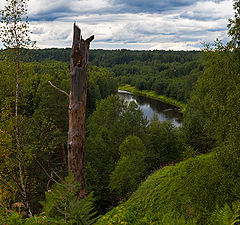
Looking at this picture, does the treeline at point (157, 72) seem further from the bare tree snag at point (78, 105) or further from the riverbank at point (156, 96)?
the bare tree snag at point (78, 105)

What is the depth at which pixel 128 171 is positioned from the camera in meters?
18.3

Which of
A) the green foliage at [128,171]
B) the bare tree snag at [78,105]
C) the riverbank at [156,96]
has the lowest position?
the green foliage at [128,171]

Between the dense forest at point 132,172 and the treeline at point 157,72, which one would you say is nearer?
the dense forest at point 132,172

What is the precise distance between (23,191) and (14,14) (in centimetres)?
637

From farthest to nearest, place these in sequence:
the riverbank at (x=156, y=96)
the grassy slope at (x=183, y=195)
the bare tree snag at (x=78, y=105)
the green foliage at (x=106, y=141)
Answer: the riverbank at (x=156, y=96), the green foliage at (x=106, y=141), the grassy slope at (x=183, y=195), the bare tree snag at (x=78, y=105)

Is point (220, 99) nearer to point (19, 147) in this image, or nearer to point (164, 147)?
point (19, 147)

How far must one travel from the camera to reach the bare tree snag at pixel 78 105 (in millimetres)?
5184

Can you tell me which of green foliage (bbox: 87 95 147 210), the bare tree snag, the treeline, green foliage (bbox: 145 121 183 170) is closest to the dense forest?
the bare tree snag

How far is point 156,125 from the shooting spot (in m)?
24.7

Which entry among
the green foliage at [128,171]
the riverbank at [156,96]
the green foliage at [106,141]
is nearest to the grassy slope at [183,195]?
the green foliage at [128,171]

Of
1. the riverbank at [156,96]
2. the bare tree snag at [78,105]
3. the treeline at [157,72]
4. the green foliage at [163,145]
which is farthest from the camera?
the treeline at [157,72]

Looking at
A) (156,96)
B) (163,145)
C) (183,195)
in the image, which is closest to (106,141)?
(163,145)

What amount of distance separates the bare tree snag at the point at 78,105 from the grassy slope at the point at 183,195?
A: 1399mm

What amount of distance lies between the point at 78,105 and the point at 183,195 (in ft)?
23.2
